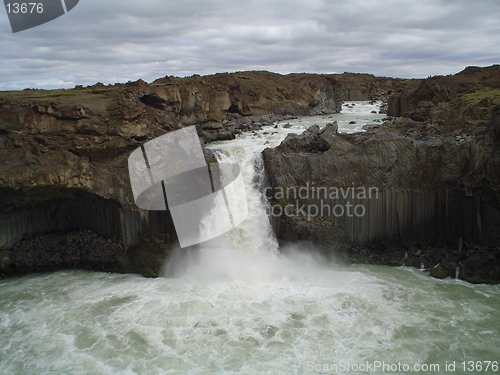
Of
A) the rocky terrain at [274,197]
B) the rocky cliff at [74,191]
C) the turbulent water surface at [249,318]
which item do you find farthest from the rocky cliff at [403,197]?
the rocky cliff at [74,191]

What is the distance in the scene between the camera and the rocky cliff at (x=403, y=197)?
1548 cm

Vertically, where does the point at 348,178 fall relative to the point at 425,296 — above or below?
above

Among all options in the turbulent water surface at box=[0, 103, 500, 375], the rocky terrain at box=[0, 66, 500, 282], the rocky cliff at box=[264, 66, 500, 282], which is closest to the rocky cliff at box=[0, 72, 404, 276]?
the rocky terrain at box=[0, 66, 500, 282]

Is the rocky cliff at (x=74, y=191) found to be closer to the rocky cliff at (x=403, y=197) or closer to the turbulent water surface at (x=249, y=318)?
the turbulent water surface at (x=249, y=318)

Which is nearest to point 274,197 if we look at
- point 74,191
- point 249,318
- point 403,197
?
point 403,197

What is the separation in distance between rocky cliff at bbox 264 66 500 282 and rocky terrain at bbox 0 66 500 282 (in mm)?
44

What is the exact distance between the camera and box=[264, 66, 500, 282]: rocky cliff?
1548 centimetres

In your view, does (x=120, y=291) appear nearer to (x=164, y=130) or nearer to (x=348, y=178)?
(x=164, y=130)

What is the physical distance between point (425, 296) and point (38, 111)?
56.6 feet

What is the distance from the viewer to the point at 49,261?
1742 cm

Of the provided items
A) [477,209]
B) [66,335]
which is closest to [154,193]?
[66,335]

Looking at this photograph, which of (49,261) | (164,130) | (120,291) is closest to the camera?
(120,291)

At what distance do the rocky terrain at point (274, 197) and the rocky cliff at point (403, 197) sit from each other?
44mm

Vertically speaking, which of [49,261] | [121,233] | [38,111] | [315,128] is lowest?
[49,261]
